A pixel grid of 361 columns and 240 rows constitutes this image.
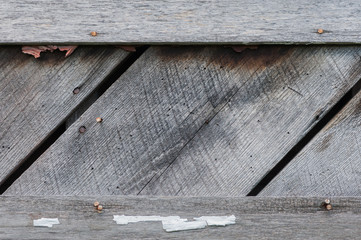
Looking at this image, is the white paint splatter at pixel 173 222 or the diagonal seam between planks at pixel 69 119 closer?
the white paint splatter at pixel 173 222

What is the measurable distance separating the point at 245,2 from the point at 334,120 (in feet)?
1.81

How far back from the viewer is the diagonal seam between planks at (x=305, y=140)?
1.74 metres

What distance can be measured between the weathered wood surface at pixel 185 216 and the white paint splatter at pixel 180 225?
0.05 feet

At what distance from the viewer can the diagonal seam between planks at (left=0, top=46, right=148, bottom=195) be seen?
68.1 inches

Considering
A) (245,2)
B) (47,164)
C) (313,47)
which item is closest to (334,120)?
(313,47)

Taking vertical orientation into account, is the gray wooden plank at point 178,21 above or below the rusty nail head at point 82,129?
above

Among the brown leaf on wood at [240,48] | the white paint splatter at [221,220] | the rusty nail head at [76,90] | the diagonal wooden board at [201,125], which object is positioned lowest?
the white paint splatter at [221,220]

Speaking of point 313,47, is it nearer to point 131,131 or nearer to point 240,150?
point 240,150

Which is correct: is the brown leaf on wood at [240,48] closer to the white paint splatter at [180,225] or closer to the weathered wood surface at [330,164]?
the weathered wood surface at [330,164]

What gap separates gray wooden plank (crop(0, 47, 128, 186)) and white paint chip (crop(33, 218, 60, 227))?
0.23 meters

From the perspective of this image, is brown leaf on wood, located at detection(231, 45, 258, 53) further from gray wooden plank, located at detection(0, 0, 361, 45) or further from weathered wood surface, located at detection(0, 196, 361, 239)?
weathered wood surface, located at detection(0, 196, 361, 239)

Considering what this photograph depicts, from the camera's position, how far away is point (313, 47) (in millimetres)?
1696

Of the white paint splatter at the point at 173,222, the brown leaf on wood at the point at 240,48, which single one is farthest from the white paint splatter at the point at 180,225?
the brown leaf on wood at the point at 240,48

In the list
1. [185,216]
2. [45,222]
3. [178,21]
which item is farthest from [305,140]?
[45,222]
